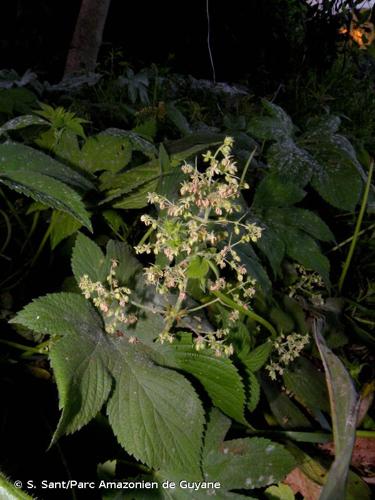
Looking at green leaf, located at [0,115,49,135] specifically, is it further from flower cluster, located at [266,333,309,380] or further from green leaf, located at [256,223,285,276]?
flower cluster, located at [266,333,309,380]

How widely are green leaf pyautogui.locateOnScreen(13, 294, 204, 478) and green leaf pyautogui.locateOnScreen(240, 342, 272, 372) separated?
15 centimetres

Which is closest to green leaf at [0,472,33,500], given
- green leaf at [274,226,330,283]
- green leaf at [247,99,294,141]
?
green leaf at [274,226,330,283]

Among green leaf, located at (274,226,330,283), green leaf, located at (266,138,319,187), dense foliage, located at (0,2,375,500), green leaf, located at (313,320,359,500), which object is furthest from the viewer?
green leaf, located at (266,138,319,187)

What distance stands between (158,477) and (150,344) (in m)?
0.19

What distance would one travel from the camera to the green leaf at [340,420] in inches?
17.5

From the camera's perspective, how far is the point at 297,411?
0.79 m

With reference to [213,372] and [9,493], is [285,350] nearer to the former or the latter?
[213,372]

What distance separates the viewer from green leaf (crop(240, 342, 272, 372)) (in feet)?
2.25

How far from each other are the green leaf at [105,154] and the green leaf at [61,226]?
0.41ft

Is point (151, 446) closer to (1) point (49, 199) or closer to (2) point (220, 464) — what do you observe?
(2) point (220, 464)

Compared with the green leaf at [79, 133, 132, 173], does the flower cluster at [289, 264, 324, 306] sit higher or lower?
lower

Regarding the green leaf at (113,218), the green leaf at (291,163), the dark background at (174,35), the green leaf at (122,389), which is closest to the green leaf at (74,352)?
the green leaf at (122,389)

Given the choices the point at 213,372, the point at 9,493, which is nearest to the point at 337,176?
the point at 213,372

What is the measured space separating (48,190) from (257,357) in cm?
40
